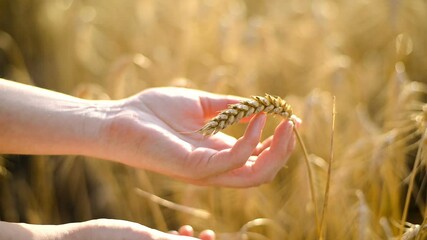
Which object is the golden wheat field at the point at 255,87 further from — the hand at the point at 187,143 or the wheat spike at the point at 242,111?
the wheat spike at the point at 242,111

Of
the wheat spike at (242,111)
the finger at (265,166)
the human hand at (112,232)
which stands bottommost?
the human hand at (112,232)

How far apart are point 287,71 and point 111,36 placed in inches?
35.8

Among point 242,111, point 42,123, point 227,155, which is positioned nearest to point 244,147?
point 227,155

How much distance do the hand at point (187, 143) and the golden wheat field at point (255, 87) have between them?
0.26 metres

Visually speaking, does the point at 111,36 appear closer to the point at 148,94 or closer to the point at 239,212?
the point at 239,212

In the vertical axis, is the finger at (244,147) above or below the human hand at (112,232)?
above

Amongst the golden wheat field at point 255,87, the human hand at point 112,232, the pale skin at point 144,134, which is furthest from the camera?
the golden wheat field at point 255,87

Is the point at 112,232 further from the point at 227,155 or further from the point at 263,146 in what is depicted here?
the point at 263,146

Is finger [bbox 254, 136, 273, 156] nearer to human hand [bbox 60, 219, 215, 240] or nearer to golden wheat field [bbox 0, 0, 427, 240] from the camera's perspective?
golden wheat field [bbox 0, 0, 427, 240]

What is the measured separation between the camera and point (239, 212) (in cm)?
182

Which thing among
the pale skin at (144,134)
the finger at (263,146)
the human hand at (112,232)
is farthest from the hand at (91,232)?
the finger at (263,146)

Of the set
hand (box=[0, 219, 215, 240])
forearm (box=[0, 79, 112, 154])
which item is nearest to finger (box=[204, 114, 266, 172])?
hand (box=[0, 219, 215, 240])

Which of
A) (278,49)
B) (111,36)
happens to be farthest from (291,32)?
(111,36)

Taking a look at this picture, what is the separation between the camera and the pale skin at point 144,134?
3.93ft
